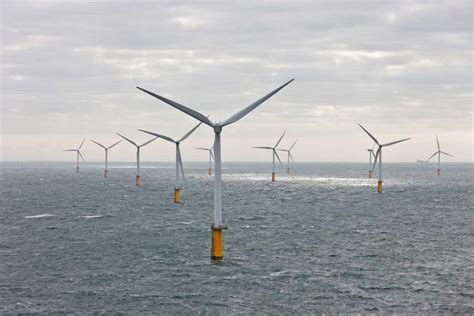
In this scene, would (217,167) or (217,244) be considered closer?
(217,167)

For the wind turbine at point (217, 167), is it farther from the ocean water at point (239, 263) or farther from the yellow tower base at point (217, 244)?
the ocean water at point (239, 263)

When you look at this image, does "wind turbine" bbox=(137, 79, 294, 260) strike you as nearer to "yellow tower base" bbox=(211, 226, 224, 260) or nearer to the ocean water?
"yellow tower base" bbox=(211, 226, 224, 260)

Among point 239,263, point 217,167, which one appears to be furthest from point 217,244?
point 217,167

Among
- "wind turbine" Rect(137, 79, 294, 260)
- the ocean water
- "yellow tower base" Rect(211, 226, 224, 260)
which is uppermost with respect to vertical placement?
"wind turbine" Rect(137, 79, 294, 260)

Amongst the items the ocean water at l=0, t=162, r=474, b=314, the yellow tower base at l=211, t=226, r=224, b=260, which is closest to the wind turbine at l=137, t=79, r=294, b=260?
the yellow tower base at l=211, t=226, r=224, b=260

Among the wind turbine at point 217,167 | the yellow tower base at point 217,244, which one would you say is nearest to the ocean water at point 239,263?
the yellow tower base at point 217,244

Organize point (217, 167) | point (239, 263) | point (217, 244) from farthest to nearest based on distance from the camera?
point (239, 263) → point (217, 244) → point (217, 167)

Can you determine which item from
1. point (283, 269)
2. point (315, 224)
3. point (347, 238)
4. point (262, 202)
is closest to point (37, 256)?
point (283, 269)

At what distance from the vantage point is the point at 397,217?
11006cm

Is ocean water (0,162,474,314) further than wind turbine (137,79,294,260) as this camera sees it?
No

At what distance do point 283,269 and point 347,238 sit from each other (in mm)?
25291

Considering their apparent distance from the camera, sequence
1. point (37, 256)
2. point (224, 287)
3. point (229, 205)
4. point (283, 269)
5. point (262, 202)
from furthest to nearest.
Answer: point (262, 202) → point (229, 205) → point (37, 256) → point (283, 269) → point (224, 287)

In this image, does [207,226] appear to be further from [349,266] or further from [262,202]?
[262,202]

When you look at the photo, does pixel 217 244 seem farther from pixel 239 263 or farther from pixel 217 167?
pixel 217 167
